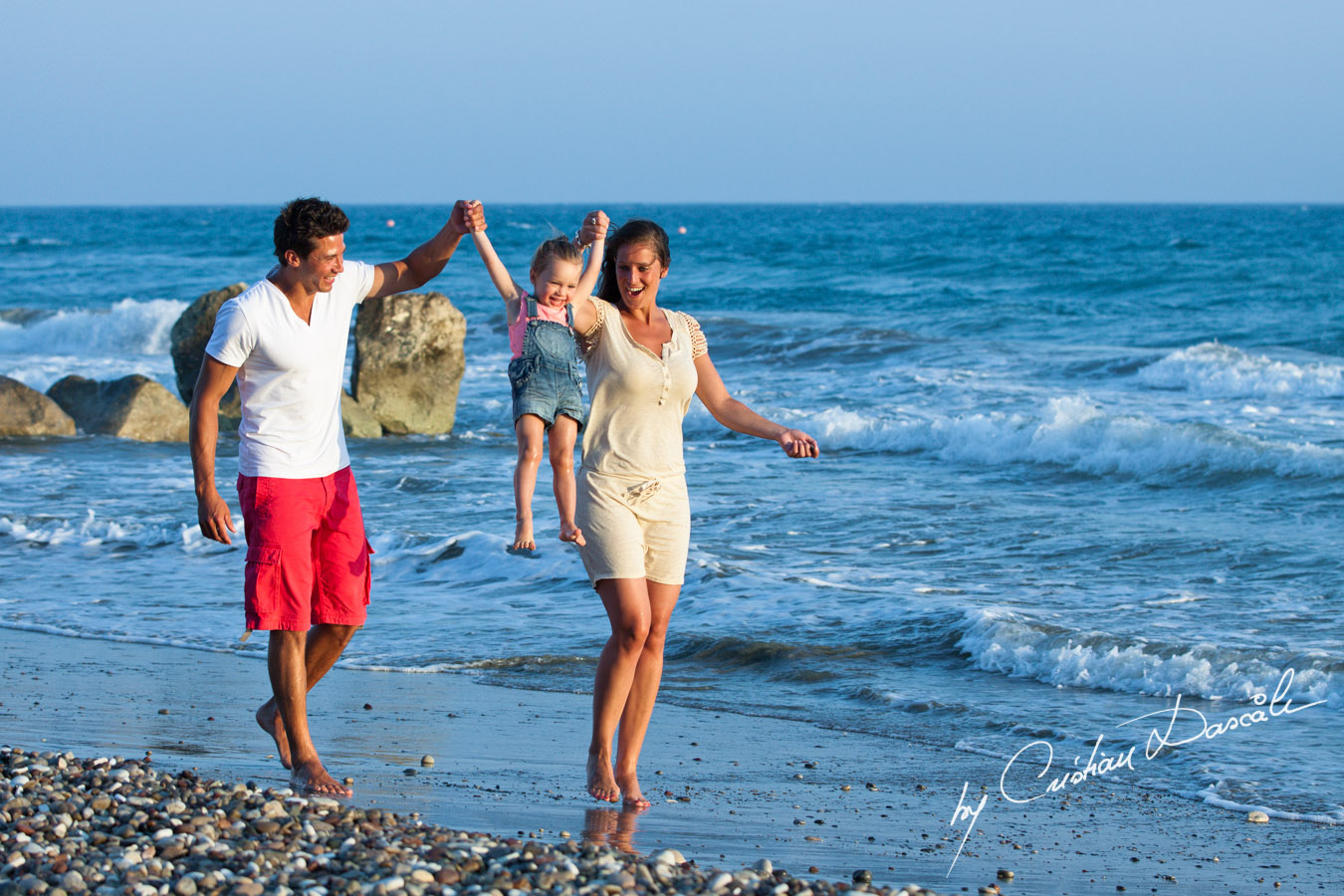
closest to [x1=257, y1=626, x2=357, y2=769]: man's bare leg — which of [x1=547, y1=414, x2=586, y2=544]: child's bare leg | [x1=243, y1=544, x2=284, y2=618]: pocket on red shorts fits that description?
[x1=243, y1=544, x2=284, y2=618]: pocket on red shorts

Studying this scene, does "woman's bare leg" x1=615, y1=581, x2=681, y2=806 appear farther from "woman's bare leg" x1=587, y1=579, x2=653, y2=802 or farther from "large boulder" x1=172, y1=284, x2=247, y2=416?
"large boulder" x1=172, y1=284, x2=247, y2=416

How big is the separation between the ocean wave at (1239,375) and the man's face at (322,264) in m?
14.8

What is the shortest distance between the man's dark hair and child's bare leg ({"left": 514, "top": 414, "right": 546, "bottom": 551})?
91cm

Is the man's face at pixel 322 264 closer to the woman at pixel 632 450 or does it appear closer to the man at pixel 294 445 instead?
the man at pixel 294 445

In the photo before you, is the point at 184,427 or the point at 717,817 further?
the point at 184,427

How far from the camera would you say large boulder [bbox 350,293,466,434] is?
14945 mm

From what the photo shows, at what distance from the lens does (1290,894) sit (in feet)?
13.0

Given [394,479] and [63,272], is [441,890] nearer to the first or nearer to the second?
[394,479]

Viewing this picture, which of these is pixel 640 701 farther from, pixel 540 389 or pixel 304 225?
pixel 304 225

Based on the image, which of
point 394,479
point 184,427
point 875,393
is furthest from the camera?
point 875,393

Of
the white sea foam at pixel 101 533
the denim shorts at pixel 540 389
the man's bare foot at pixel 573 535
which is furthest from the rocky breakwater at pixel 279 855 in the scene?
the white sea foam at pixel 101 533

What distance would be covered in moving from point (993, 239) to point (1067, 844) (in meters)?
47.5

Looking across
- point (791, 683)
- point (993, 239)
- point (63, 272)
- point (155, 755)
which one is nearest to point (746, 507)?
point (791, 683)

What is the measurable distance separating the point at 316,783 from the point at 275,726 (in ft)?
1.14
